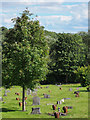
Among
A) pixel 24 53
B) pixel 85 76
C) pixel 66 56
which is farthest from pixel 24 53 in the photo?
pixel 66 56

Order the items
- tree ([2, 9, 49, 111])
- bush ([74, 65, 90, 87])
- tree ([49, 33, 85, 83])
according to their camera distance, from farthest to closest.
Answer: tree ([49, 33, 85, 83]) < bush ([74, 65, 90, 87]) < tree ([2, 9, 49, 111])

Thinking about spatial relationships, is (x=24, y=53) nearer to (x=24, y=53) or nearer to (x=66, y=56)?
(x=24, y=53)

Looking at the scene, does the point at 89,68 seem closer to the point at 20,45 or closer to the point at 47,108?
the point at 47,108

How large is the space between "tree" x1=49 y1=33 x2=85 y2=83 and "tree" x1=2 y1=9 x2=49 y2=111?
3757cm

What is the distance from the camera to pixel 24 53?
64.7ft

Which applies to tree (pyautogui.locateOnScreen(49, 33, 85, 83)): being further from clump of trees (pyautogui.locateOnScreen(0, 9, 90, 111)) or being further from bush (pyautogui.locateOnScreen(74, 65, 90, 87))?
clump of trees (pyautogui.locateOnScreen(0, 9, 90, 111))

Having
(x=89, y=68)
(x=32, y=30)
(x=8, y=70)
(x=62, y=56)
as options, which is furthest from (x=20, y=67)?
(x=62, y=56)

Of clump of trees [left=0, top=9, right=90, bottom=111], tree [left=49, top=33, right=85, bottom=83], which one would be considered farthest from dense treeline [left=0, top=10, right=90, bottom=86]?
clump of trees [left=0, top=9, right=90, bottom=111]

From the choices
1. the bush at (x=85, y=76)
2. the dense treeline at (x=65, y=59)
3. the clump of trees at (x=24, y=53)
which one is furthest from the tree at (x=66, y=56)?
the clump of trees at (x=24, y=53)

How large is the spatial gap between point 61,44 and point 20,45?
42350 millimetres

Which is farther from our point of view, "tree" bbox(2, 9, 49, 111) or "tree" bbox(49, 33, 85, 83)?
"tree" bbox(49, 33, 85, 83)

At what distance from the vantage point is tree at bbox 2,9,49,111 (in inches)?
779

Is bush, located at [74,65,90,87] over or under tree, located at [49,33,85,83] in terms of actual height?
under

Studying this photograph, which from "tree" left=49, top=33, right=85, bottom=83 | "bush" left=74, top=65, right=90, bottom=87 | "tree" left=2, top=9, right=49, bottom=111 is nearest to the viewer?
"tree" left=2, top=9, right=49, bottom=111
